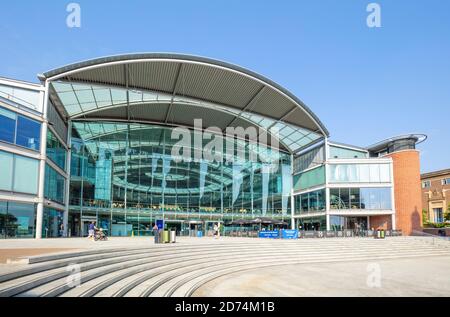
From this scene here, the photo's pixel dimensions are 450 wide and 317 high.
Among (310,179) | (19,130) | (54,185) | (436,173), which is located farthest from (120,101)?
(436,173)

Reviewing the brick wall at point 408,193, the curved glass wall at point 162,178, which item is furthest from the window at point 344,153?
the curved glass wall at point 162,178

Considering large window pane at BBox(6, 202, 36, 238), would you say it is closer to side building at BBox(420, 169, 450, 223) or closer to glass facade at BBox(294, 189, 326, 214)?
glass facade at BBox(294, 189, 326, 214)

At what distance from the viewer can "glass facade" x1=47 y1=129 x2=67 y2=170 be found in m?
31.0

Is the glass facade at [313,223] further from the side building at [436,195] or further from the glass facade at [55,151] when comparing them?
the glass facade at [55,151]

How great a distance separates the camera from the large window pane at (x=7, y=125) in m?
25.3

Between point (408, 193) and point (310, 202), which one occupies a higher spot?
point (408, 193)

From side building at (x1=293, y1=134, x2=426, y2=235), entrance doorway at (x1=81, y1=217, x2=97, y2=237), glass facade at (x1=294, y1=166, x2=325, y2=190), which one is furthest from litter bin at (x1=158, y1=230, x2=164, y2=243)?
glass facade at (x1=294, y1=166, x2=325, y2=190)

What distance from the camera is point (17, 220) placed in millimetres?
26625

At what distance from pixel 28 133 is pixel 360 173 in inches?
1396

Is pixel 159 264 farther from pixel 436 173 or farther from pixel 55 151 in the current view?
pixel 436 173

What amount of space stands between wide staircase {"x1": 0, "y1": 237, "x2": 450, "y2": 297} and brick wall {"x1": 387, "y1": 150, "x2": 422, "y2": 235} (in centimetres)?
1584

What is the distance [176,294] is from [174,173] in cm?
3387

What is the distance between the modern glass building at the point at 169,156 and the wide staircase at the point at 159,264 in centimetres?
1579
